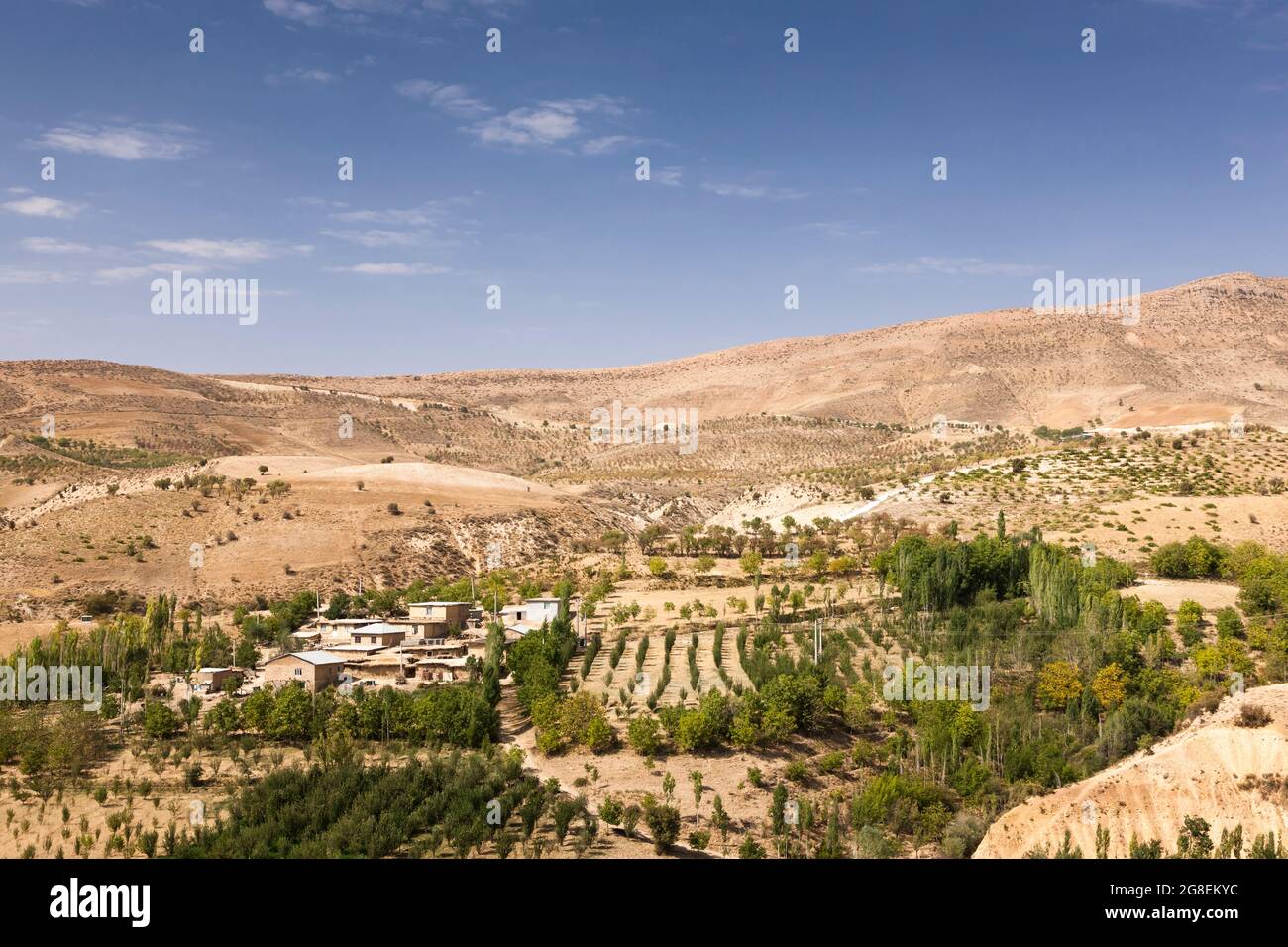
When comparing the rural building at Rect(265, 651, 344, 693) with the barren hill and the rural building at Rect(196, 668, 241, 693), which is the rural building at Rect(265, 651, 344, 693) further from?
the barren hill

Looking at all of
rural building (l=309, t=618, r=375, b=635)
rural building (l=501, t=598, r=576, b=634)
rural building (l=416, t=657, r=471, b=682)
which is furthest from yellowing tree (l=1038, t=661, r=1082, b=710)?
rural building (l=309, t=618, r=375, b=635)

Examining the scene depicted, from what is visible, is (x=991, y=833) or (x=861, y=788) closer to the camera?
(x=991, y=833)

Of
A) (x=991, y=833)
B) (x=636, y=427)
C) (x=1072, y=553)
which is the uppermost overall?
(x=636, y=427)

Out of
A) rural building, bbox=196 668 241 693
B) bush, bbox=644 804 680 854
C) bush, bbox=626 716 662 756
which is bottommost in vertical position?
bush, bbox=644 804 680 854

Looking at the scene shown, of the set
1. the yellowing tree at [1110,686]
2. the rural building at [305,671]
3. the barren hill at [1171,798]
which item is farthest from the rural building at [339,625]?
the barren hill at [1171,798]
